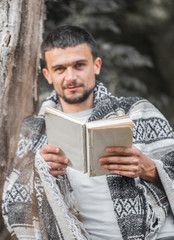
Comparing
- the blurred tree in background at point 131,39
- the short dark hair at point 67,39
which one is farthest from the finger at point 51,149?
the blurred tree in background at point 131,39

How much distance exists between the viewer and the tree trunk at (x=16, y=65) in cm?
156

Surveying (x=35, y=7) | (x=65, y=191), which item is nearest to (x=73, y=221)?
(x=65, y=191)

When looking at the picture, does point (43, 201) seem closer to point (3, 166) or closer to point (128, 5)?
point (3, 166)

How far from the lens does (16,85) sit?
5.40ft

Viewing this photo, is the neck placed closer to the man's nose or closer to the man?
the man

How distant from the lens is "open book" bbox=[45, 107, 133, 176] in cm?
103

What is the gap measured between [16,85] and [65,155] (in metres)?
0.66

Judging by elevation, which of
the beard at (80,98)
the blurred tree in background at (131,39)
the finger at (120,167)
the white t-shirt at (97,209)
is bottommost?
the white t-shirt at (97,209)

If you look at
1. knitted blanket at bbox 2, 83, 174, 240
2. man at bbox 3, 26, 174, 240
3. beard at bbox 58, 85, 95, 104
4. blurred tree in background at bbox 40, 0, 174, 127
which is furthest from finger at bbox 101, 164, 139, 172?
blurred tree in background at bbox 40, 0, 174, 127

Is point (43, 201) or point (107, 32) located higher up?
point (107, 32)

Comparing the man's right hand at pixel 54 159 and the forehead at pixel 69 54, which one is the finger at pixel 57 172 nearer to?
the man's right hand at pixel 54 159

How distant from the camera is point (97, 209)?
1.35 m

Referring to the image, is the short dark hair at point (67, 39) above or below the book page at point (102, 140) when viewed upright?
above

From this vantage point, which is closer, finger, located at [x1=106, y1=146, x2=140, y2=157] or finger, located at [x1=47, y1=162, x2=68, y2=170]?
finger, located at [x1=106, y1=146, x2=140, y2=157]
